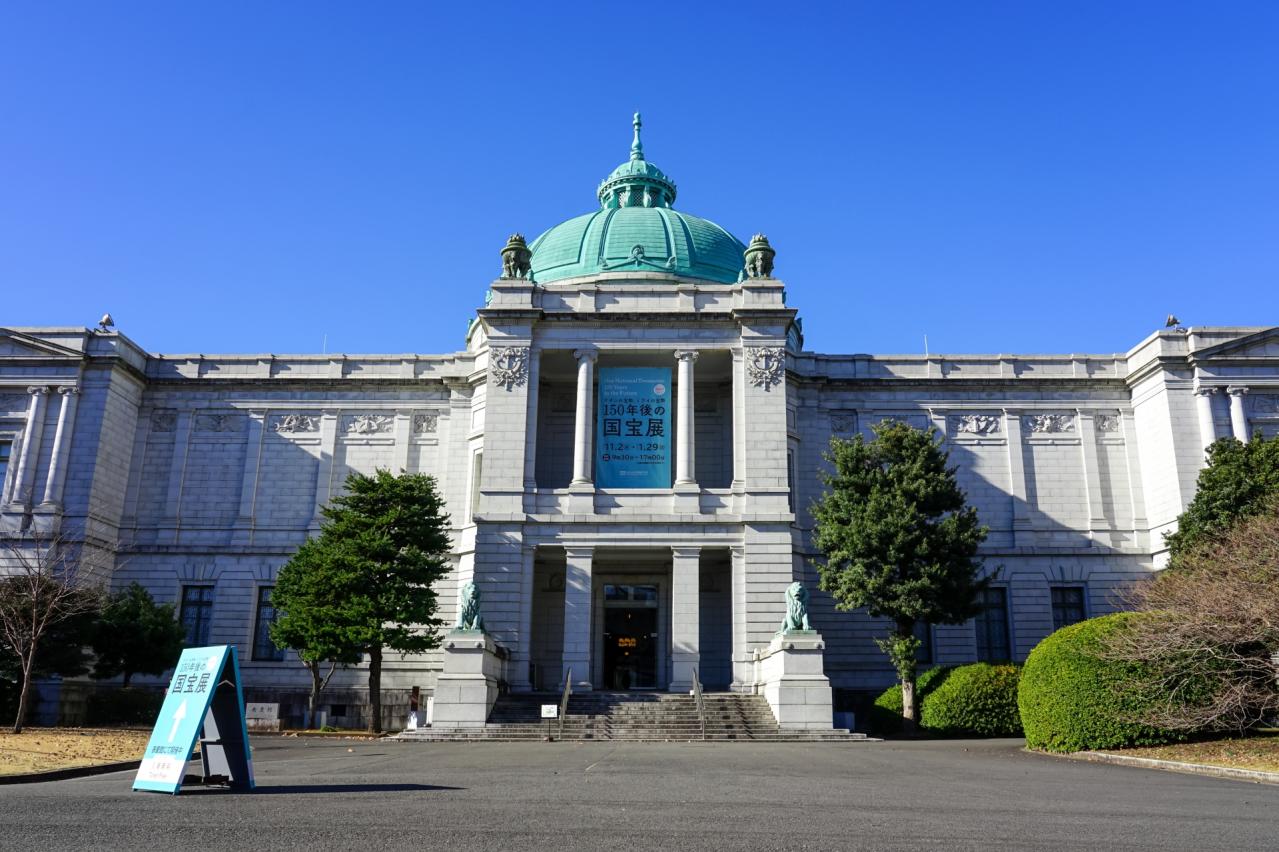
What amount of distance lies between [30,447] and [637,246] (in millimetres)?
24551

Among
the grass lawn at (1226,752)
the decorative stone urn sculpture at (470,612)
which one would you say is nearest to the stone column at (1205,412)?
the grass lawn at (1226,752)

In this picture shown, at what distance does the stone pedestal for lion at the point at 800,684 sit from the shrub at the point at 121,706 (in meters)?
20.7

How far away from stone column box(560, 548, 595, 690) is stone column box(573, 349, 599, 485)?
8.73 feet

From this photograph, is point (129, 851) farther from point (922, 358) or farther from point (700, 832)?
point (922, 358)

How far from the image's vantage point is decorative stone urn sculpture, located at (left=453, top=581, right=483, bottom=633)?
2864 centimetres

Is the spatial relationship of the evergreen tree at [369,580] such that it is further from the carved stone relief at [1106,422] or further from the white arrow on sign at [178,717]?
the carved stone relief at [1106,422]

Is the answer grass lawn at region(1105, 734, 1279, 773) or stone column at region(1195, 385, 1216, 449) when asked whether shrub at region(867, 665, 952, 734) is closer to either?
grass lawn at region(1105, 734, 1279, 773)

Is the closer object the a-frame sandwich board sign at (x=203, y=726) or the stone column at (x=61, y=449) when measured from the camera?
the a-frame sandwich board sign at (x=203, y=726)

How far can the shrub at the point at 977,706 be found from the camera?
28141 mm

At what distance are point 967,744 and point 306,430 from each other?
89.3 ft

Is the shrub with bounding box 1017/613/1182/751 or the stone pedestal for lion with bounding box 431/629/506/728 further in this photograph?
the stone pedestal for lion with bounding box 431/629/506/728

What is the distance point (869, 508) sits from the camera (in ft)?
102

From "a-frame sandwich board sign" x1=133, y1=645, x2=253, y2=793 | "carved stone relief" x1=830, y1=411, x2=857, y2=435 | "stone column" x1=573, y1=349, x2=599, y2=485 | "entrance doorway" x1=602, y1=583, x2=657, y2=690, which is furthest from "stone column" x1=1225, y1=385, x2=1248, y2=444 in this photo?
"a-frame sandwich board sign" x1=133, y1=645, x2=253, y2=793

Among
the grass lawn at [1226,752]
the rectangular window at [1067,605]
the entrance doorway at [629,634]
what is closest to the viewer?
the grass lawn at [1226,752]
